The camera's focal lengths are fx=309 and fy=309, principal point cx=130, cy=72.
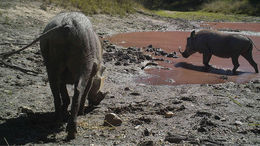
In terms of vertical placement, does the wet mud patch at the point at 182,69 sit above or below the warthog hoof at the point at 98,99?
below

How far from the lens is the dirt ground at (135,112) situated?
4.43 m

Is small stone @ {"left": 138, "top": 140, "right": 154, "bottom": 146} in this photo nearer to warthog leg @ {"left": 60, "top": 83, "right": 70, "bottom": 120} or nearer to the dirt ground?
the dirt ground

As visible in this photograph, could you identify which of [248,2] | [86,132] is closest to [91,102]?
[86,132]

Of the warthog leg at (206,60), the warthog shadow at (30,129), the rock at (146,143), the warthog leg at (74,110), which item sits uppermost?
the warthog leg at (74,110)

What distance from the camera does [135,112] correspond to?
5.80 meters

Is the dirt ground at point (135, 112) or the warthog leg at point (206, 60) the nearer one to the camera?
the dirt ground at point (135, 112)

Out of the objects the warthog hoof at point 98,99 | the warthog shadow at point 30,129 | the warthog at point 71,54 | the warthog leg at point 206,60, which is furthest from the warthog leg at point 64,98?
the warthog leg at point 206,60

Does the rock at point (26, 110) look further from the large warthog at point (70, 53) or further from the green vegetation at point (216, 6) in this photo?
the green vegetation at point (216, 6)

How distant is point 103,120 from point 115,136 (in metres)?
0.80

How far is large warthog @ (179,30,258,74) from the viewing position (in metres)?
11.8

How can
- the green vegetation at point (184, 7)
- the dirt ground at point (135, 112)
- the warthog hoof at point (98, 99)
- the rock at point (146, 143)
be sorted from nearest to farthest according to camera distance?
the rock at point (146, 143), the dirt ground at point (135, 112), the warthog hoof at point (98, 99), the green vegetation at point (184, 7)

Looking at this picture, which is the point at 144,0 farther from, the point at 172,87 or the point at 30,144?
the point at 30,144

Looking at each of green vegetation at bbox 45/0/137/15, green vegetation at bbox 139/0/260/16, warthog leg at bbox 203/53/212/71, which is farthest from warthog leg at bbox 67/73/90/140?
green vegetation at bbox 139/0/260/16

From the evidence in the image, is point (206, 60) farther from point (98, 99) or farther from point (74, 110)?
point (74, 110)
